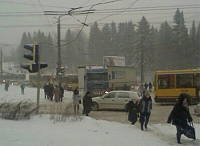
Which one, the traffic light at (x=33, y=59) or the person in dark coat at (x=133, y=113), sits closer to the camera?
the traffic light at (x=33, y=59)

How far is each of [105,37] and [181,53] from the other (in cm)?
3168

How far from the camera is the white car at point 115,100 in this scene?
19.1 metres

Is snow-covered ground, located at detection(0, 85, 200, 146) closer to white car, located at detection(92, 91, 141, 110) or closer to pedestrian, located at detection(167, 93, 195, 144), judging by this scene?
pedestrian, located at detection(167, 93, 195, 144)

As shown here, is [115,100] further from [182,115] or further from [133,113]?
[182,115]

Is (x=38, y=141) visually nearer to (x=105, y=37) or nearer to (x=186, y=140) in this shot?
(x=186, y=140)

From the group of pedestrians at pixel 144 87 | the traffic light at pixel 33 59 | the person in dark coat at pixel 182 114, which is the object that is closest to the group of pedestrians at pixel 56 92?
the group of pedestrians at pixel 144 87

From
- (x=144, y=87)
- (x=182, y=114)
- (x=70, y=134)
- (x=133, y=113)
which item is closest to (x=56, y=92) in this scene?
(x=133, y=113)

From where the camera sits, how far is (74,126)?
392 inches

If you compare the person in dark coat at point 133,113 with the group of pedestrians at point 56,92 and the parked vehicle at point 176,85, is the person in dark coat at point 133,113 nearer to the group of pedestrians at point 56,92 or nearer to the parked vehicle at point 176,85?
the parked vehicle at point 176,85

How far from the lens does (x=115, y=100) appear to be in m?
19.3

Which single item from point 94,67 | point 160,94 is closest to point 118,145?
point 160,94

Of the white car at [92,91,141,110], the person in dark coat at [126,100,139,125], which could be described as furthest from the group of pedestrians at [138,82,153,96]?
the person in dark coat at [126,100,139,125]

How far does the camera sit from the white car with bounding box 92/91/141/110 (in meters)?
19.1

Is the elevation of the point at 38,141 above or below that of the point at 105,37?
below
